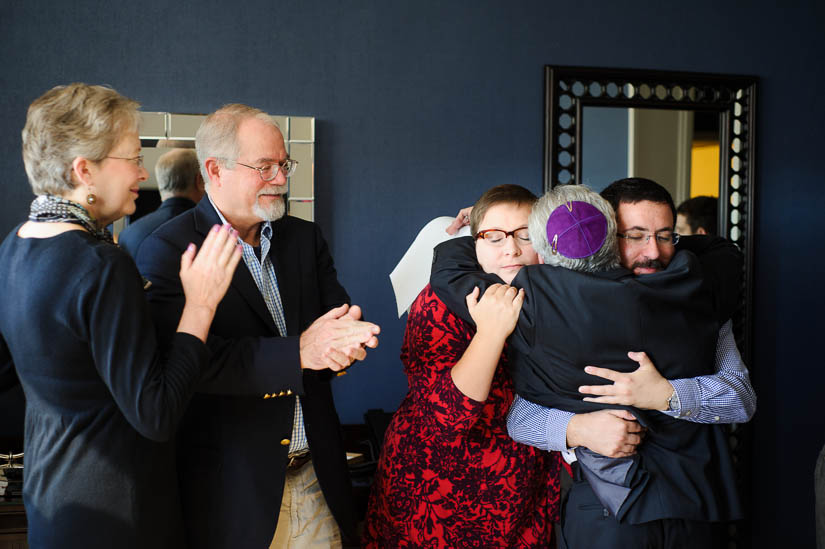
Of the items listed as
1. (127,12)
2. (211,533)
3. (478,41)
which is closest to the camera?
(211,533)

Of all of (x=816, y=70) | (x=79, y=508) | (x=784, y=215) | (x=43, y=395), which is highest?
(x=816, y=70)

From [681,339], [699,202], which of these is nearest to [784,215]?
[699,202]

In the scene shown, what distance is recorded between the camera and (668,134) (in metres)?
3.45

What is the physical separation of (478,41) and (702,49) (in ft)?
3.72

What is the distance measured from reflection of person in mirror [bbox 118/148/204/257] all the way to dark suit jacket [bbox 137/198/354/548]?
103cm

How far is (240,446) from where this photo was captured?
1.74 meters

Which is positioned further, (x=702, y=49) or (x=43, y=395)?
(x=702, y=49)

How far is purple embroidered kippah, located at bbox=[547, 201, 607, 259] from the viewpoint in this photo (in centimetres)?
170

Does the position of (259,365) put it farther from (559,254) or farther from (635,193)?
(635,193)

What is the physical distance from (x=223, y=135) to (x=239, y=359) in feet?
1.99

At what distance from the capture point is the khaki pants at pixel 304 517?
6.20ft

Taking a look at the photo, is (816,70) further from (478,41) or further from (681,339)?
(681,339)

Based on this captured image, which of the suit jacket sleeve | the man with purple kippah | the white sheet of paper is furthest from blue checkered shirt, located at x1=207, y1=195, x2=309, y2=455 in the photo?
the white sheet of paper

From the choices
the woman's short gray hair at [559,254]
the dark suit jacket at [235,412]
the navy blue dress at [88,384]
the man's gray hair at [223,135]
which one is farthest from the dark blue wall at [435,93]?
the navy blue dress at [88,384]
